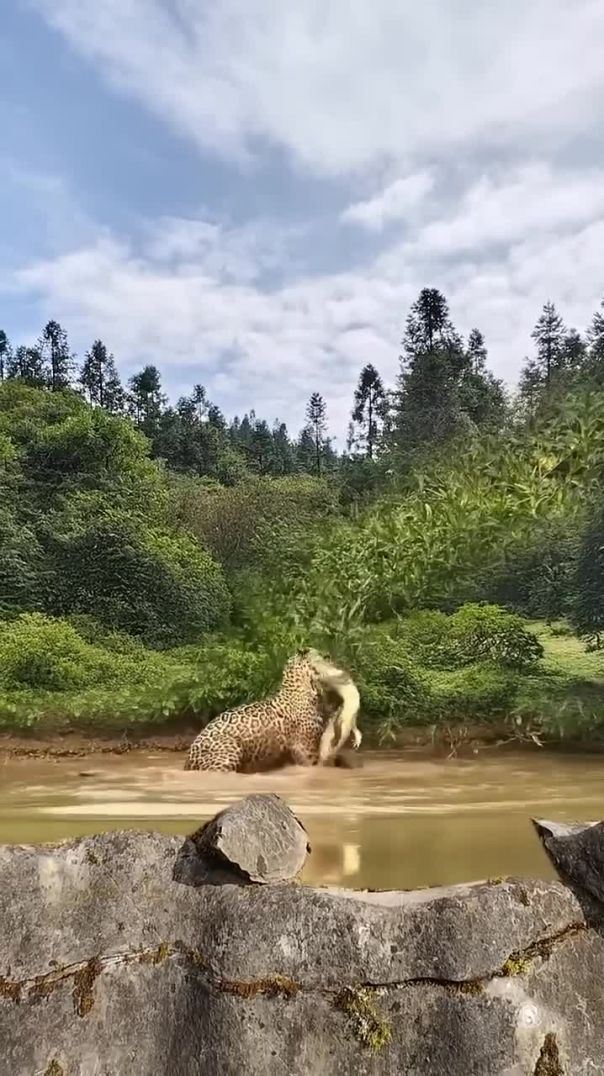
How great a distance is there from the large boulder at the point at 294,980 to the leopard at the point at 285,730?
15.3ft

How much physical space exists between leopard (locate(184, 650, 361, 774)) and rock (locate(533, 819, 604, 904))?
15.5ft

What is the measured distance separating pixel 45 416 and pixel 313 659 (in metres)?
6.94

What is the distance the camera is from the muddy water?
11.8ft

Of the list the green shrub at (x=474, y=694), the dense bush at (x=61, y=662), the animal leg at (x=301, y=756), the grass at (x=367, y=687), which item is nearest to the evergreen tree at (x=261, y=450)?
the dense bush at (x=61, y=662)

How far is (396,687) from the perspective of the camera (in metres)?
7.30

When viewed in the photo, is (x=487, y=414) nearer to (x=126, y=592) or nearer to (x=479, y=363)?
(x=479, y=363)

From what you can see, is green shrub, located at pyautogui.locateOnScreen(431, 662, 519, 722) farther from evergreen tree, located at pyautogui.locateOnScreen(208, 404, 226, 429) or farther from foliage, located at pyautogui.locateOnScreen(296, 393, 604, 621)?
evergreen tree, located at pyautogui.locateOnScreen(208, 404, 226, 429)

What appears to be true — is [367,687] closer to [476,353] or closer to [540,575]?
[540,575]

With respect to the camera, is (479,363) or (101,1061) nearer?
(101,1061)

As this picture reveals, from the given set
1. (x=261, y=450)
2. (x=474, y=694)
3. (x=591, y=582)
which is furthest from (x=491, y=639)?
(x=261, y=450)

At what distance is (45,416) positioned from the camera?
12.6 metres

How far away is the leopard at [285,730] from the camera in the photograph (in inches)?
253

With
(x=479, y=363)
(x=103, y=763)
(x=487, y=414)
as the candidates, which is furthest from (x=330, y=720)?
(x=479, y=363)

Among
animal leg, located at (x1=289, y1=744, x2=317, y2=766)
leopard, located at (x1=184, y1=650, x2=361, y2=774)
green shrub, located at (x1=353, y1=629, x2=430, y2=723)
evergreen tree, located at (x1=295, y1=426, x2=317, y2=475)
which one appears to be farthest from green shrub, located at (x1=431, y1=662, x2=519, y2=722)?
evergreen tree, located at (x1=295, y1=426, x2=317, y2=475)
